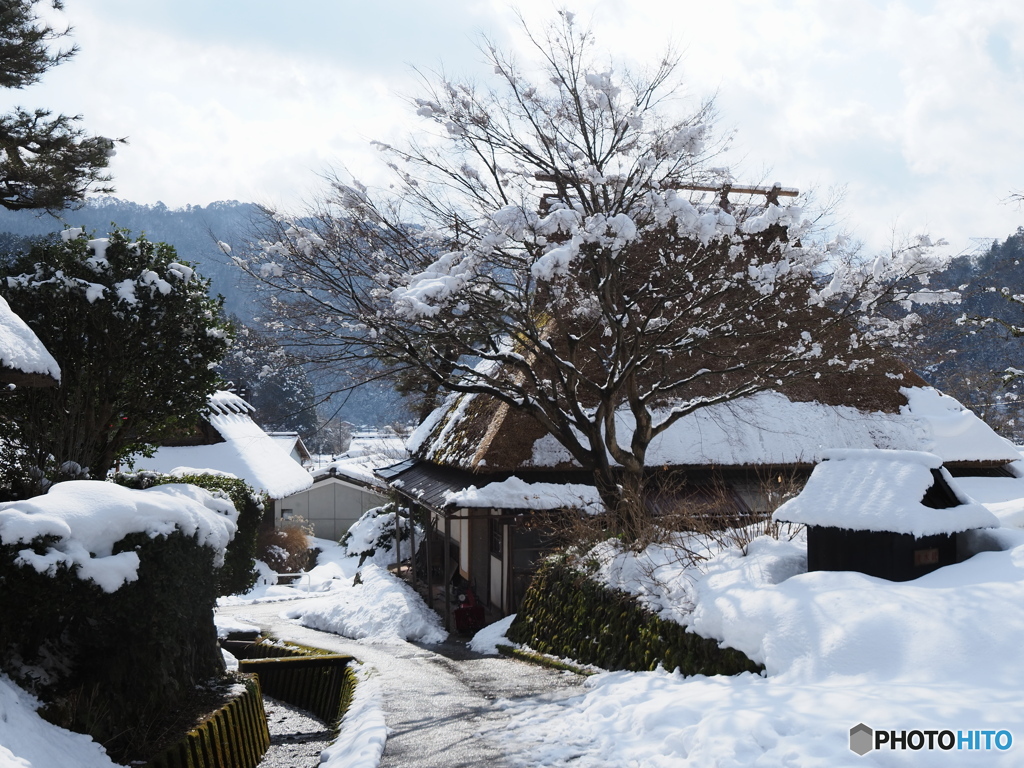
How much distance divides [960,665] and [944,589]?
107cm

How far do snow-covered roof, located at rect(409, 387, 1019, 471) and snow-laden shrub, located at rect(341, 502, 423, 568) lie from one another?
8559 mm

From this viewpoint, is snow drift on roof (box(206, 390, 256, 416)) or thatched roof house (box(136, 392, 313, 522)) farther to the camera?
snow drift on roof (box(206, 390, 256, 416))

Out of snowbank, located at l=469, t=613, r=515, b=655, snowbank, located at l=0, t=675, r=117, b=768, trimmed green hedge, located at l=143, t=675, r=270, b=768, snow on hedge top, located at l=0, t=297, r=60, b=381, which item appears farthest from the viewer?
snowbank, located at l=469, t=613, r=515, b=655

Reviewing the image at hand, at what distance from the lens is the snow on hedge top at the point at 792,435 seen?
14562mm

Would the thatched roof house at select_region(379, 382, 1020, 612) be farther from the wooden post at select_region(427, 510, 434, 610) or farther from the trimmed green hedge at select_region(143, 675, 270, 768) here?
the trimmed green hedge at select_region(143, 675, 270, 768)

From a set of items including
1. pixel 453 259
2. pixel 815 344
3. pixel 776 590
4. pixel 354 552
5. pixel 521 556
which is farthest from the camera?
pixel 354 552

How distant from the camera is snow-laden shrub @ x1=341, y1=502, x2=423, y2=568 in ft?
79.4

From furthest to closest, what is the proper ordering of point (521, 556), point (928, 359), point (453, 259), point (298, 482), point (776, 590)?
point (298, 482) < point (928, 359) < point (521, 556) < point (453, 259) < point (776, 590)

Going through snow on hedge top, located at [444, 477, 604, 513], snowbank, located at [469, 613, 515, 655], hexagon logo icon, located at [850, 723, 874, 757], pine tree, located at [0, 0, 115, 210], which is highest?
pine tree, located at [0, 0, 115, 210]

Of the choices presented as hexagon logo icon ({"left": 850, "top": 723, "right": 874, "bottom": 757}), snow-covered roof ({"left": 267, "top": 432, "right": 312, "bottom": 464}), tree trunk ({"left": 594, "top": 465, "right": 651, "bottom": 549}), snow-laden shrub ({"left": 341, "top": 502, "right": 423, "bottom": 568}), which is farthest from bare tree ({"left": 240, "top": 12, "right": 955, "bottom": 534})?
snow-covered roof ({"left": 267, "top": 432, "right": 312, "bottom": 464})

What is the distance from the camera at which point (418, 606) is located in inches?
620

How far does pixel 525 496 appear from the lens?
524 inches

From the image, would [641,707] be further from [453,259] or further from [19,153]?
[19,153]

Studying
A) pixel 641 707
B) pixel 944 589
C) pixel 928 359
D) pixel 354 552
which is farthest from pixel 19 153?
pixel 928 359
